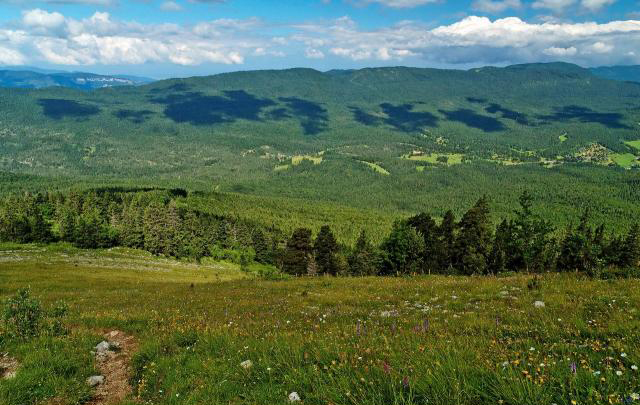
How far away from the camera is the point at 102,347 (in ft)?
36.8

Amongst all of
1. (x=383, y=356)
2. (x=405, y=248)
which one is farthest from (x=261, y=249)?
(x=383, y=356)

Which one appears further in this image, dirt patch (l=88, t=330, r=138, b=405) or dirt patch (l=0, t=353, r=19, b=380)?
dirt patch (l=0, t=353, r=19, b=380)

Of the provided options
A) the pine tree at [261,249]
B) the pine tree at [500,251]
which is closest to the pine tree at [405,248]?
the pine tree at [500,251]

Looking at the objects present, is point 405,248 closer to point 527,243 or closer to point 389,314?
point 527,243

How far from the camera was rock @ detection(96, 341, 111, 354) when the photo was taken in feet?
36.4

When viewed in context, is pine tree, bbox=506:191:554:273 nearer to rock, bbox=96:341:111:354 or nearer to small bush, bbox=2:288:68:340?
rock, bbox=96:341:111:354

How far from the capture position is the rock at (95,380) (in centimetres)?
922

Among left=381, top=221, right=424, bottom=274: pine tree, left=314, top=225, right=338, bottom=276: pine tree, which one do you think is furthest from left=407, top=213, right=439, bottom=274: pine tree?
left=314, top=225, right=338, bottom=276: pine tree

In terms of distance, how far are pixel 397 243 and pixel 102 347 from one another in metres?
70.6

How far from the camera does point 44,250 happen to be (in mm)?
98312

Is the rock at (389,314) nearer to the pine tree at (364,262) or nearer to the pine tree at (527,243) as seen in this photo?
the pine tree at (527,243)

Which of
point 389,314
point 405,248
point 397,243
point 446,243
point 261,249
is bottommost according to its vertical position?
point 261,249

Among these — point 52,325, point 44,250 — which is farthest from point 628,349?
point 44,250

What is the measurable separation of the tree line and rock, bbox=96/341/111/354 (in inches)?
886
